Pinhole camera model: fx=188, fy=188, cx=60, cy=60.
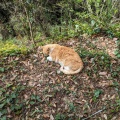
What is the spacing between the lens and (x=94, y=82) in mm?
4547

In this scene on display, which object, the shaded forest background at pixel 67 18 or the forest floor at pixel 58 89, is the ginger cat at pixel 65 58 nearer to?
the forest floor at pixel 58 89

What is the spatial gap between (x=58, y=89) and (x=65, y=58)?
0.84 meters

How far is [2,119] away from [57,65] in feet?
6.28

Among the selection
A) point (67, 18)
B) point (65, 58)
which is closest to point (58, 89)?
point (65, 58)

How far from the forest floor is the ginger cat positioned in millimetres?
143

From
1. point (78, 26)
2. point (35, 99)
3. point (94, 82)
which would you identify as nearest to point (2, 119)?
point (35, 99)

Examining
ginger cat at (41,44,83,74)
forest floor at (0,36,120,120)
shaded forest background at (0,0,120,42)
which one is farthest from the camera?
shaded forest background at (0,0,120,42)

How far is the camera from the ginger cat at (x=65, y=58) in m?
4.60

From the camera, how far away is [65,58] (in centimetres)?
476

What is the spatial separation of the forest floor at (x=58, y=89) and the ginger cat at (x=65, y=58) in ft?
0.47

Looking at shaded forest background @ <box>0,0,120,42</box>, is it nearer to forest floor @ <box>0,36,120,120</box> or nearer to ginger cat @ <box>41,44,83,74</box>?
ginger cat @ <box>41,44,83,74</box>

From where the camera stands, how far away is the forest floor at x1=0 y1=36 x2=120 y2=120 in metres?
3.97

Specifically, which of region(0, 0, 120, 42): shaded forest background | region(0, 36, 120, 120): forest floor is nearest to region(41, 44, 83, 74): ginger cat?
region(0, 36, 120, 120): forest floor

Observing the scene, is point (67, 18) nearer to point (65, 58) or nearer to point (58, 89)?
point (65, 58)
